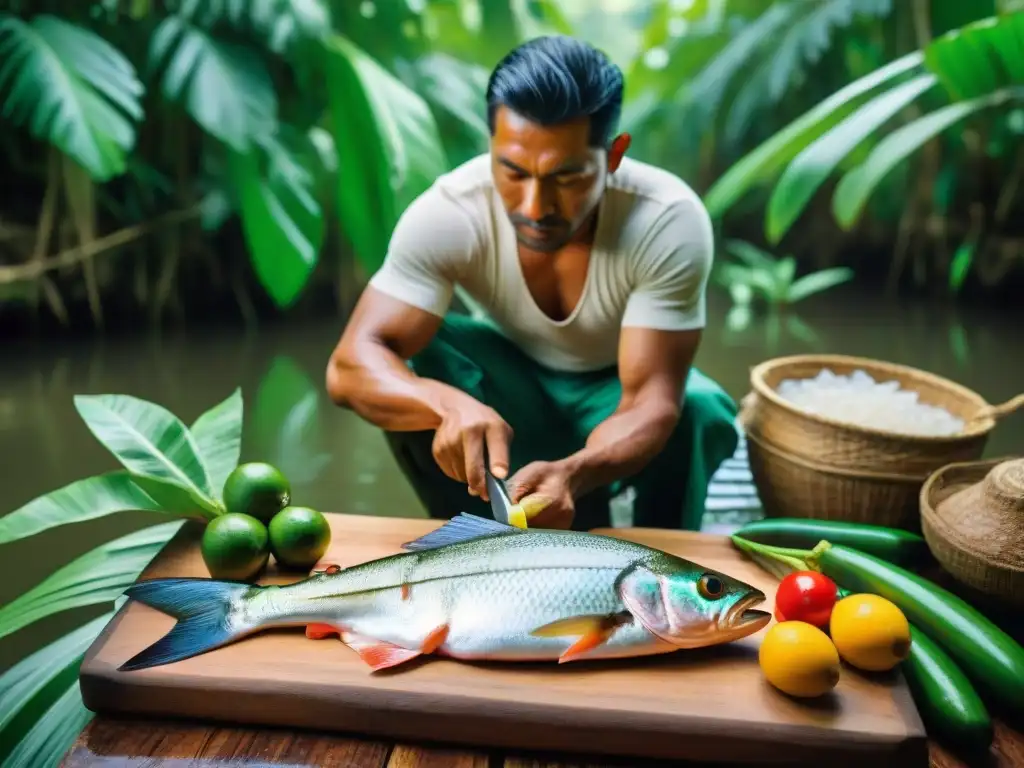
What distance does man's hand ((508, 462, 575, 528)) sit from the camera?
1.33 m

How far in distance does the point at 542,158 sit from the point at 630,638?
75 centimetres

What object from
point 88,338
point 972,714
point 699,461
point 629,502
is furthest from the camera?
point 88,338

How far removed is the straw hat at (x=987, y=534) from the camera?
134 cm

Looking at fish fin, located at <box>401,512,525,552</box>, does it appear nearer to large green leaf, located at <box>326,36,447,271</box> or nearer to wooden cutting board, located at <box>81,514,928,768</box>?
wooden cutting board, located at <box>81,514,928,768</box>

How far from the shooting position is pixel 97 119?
9.91 ft

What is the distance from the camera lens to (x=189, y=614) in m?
1.13

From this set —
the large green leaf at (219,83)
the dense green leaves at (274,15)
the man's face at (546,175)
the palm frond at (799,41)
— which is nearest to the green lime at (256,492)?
the man's face at (546,175)

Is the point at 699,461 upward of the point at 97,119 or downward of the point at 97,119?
downward

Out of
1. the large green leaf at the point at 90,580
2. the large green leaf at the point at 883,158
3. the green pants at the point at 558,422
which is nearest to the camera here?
the large green leaf at the point at 90,580

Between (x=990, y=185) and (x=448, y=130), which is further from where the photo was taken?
(x=990, y=185)

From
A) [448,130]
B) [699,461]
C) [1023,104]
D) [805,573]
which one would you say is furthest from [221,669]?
[1023,104]

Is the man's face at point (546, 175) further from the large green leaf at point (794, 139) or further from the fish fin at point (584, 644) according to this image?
the large green leaf at point (794, 139)

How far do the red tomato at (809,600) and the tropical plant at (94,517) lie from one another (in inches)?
34.2

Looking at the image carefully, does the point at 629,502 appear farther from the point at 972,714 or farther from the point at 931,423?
the point at 972,714
